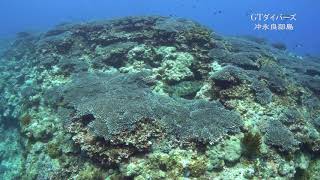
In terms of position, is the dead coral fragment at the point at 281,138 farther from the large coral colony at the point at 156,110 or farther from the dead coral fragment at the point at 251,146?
the dead coral fragment at the point at 251,146

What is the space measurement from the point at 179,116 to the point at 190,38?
20.7 feet

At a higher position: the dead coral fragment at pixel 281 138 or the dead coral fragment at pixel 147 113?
the dead coral fragment at pixel 147 113

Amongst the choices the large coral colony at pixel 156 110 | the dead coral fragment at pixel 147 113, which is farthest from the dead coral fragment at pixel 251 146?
the dead coral fragment at pixel 147 113

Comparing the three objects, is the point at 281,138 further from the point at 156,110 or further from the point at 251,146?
the point at 156,110

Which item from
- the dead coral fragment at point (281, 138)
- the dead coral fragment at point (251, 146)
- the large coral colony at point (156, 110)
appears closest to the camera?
the large coral colony at point (156, 110)

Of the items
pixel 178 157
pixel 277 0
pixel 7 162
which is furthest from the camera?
pixel 277 0

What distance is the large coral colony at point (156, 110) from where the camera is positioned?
911cm

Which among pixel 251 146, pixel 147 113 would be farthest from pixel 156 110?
pixel 251 146

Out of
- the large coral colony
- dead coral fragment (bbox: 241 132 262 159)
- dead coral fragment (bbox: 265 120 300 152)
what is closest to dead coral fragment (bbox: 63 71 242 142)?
the large coral colony

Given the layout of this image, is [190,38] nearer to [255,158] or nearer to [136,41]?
[136,41]

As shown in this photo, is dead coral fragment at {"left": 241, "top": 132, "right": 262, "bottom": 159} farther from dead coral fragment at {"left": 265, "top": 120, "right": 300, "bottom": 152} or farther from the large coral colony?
dead coral fragment at {"left": 265, "top": 120, "right": 300, "bottom": 152}

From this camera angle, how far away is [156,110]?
10.1 metres

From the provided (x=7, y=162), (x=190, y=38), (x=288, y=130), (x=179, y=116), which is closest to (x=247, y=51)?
(x=190, y=38)

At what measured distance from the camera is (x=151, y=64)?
48.9 ft
